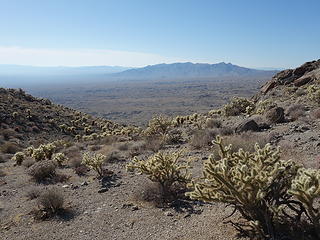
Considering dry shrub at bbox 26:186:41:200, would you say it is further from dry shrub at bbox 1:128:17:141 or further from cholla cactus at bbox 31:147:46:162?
dry shrub at bbox 1:128:17:141

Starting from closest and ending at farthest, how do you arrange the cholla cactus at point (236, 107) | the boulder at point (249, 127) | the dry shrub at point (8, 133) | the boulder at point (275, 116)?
1. the boulder at point (249, 127)
2. the boulder at point (275, 116)
3. the cholla cactus at point (236, 107)
4. the dry shrub at point (8, 133)

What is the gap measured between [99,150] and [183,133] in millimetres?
4554

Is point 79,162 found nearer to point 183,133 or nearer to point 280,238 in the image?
point 183,133

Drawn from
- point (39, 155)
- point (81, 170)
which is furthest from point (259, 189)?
point (39, 155)

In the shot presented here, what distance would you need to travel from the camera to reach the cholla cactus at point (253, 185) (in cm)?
516

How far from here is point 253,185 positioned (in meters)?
5.17

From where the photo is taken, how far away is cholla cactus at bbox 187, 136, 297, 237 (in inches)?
203

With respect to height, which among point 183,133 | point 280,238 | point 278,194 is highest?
point 278,194

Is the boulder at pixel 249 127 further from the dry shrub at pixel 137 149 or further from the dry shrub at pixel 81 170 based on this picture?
the dry shrub at pixel 81 170

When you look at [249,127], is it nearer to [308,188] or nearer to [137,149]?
[137,149]

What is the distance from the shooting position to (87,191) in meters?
9.75

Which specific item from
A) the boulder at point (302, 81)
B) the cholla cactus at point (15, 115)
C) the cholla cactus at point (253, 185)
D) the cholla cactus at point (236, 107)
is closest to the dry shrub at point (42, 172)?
the cholla cactus at point (253, 185)

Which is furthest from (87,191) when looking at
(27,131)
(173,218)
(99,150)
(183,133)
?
(27,131)

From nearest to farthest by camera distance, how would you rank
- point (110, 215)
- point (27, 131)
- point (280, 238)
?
point (280, 238), point (110, 215), point (27, 131)
